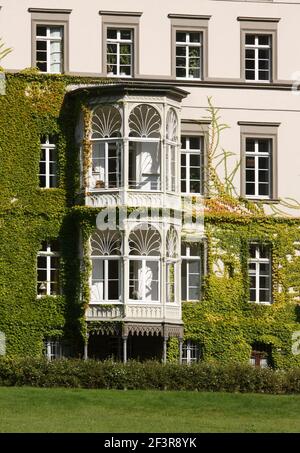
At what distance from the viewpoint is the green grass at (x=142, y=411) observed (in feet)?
131

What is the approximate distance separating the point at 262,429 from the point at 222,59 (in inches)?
750

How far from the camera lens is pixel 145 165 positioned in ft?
178

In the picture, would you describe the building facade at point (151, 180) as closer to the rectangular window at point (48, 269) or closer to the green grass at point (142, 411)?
the rectangular window at point (48, 269)

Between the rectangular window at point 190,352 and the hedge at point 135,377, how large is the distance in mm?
5784

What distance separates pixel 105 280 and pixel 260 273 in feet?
18.4

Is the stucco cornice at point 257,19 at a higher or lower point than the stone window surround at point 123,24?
higher

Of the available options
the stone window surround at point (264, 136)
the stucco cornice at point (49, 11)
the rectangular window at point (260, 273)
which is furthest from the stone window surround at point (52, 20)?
the rectangular window at point (260, 273)

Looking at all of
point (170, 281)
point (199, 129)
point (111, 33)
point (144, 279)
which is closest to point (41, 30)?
point (111, 33)

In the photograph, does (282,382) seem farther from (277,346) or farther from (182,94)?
(182,94)

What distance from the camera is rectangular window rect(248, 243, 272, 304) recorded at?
55656 mm

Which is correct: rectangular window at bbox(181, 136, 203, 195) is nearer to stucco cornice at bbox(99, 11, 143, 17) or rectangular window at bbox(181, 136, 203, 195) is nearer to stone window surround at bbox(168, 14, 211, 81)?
stone window surround at bbox(168, 14, 211, 81)

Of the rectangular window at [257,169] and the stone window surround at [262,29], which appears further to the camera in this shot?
the stone window surround at [262,29]

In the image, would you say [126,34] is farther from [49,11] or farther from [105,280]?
[105,280]

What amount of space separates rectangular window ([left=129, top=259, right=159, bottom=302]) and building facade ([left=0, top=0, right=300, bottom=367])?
6 centimetres
